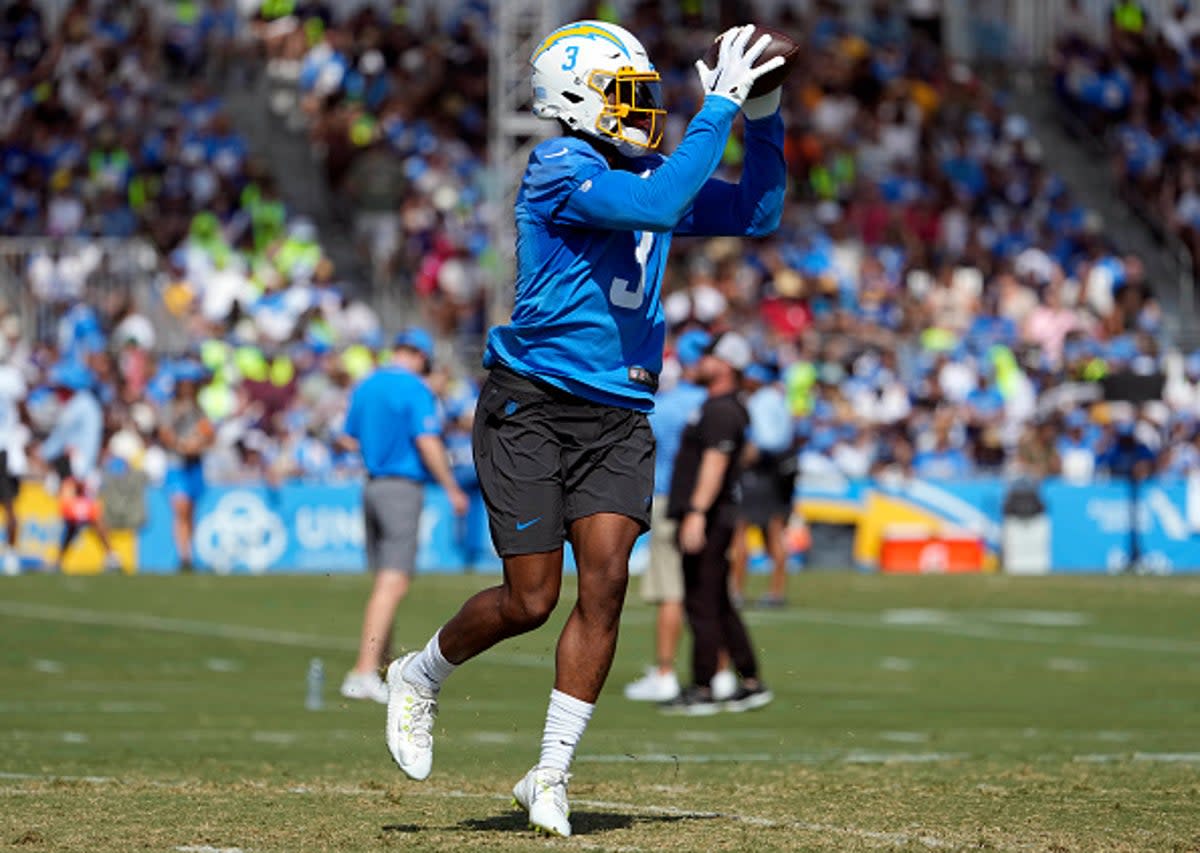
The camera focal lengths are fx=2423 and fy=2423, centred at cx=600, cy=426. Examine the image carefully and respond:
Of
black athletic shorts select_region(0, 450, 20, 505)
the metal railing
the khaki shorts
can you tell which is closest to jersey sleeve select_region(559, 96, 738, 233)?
the khaki shorts

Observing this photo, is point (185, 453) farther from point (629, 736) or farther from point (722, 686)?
point (629, 736)

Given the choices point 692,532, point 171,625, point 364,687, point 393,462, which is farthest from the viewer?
point 171,625

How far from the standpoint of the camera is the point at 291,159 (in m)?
35.0

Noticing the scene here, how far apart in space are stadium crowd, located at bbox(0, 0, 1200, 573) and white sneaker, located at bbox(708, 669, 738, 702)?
1332 cm

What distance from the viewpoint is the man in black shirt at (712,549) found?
47.5 feet

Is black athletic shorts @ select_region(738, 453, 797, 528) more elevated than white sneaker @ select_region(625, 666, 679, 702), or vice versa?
black athletic shorts @ select_region(738, 453, 797, 528)

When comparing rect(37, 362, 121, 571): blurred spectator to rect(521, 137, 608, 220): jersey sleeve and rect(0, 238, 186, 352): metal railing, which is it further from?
rect(521, 137, 608, 220): jersey sleeve

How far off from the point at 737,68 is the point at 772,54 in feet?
0.47

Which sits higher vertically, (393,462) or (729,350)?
(729,350)

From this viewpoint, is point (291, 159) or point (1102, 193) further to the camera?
point (1102, 193)

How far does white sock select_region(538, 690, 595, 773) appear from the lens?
25.7 feet

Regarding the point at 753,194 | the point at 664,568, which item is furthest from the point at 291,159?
the point at 753,194

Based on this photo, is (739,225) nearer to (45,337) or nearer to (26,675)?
(26,675)

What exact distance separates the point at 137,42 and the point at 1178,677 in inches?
893
